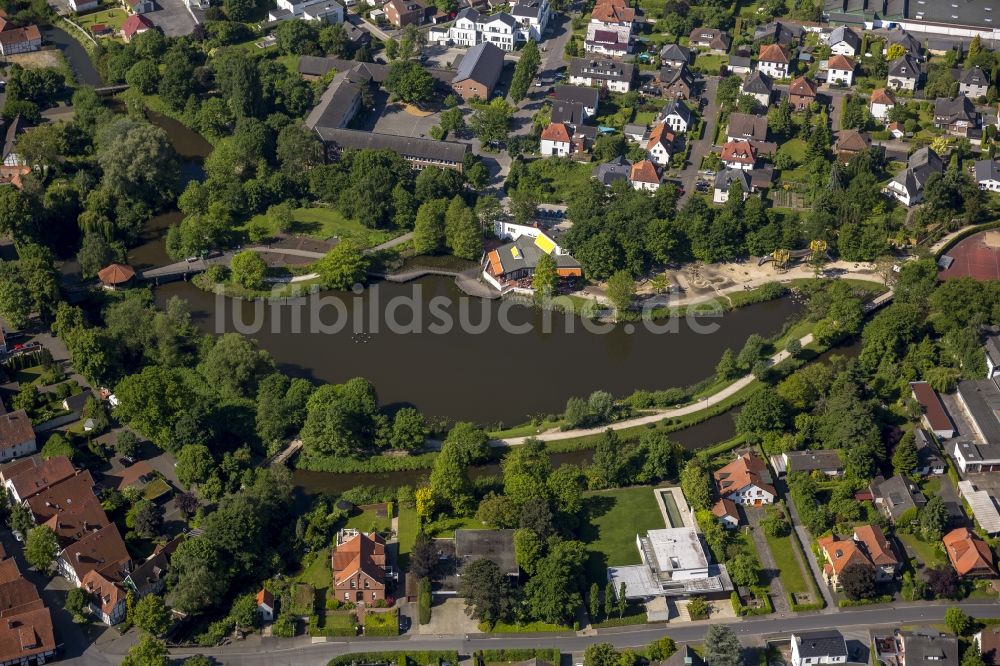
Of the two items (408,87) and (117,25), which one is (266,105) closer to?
(408,87)

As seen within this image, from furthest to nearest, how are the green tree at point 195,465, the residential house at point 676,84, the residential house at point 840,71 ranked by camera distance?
the residential house at point 840,71, the residential house at point 676,84, the green tree at point 195,465

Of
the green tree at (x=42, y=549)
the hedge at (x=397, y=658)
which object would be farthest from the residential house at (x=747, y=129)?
the green tree at (x=42, y=549)

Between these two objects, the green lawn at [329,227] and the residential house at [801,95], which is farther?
the residential house at [801,95]

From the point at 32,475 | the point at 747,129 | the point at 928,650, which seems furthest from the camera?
the point at 747,129

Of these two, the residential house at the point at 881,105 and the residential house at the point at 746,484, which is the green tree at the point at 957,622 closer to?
the residential house at the point at 746,484

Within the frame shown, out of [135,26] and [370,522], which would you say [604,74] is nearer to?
[135,26]

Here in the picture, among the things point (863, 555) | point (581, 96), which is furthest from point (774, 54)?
point (863, 555)
